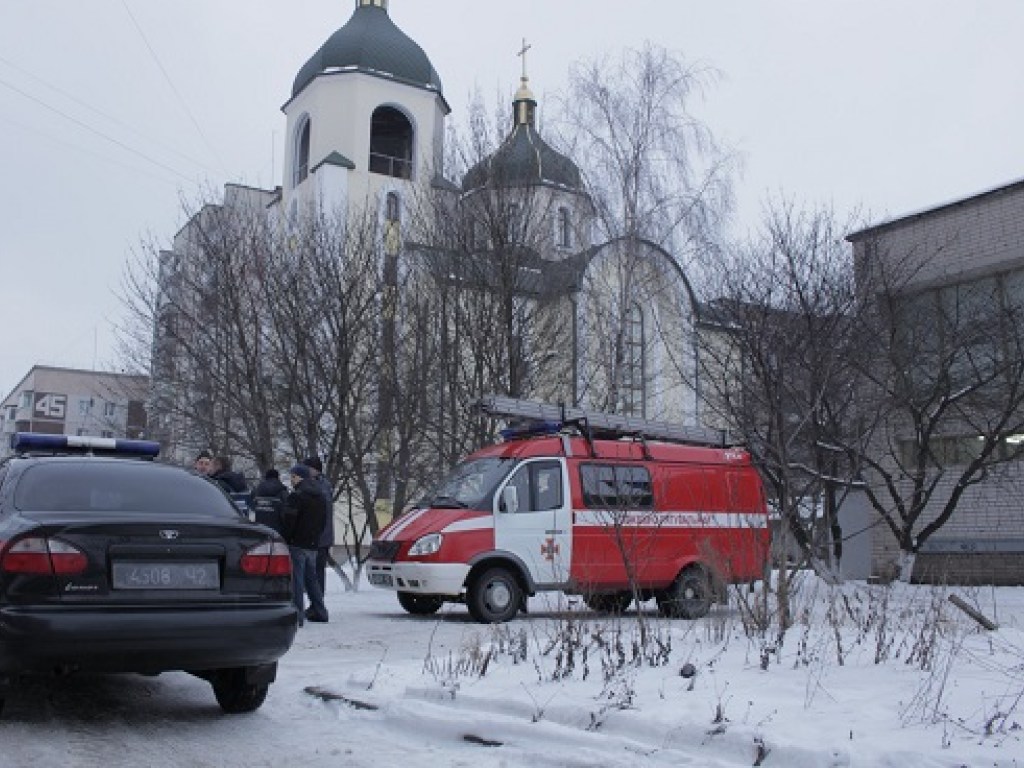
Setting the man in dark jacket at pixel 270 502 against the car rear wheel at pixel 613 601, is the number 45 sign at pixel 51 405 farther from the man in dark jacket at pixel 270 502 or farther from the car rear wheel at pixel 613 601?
the car rear wheel at pixel 613 601

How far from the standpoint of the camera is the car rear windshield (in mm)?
6094

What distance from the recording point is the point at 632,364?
24312 mm

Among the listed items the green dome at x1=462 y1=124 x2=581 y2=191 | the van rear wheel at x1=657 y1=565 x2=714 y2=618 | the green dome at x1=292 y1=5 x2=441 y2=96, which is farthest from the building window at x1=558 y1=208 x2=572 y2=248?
the green dome at x1=292 y1=5 x2=441 y2=96

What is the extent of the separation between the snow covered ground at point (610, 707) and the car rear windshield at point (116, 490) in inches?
49.7

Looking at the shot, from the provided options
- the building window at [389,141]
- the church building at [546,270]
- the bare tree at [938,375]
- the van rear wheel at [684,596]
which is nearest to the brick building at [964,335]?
the bare tree at [938,375]

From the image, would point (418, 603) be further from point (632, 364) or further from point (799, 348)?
point (632, 364)

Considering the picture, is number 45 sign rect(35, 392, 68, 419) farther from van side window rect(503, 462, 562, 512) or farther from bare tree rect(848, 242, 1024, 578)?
van side window rect(503, 462, 562, 512)

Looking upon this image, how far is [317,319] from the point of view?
19.2m

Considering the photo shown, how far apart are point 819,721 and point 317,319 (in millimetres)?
15073

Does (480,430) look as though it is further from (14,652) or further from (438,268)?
(14,652)

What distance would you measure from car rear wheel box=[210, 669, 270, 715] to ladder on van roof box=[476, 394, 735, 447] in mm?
7195

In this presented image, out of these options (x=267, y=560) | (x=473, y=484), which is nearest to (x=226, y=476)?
(x=473, y=484)

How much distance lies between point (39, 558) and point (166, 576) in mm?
662

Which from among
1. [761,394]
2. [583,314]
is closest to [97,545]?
[761,394]
